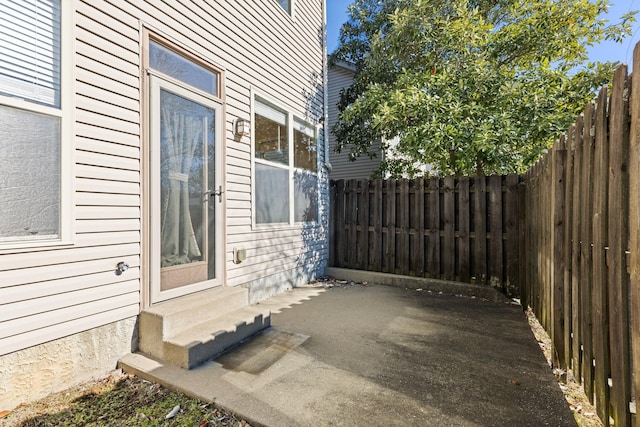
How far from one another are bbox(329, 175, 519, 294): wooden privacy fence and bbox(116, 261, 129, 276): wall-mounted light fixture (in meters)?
3.91

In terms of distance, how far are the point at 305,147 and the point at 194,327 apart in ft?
11.7

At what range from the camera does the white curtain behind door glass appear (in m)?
2.88

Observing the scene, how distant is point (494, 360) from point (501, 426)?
87cm

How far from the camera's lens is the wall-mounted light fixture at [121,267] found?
249 centimetres

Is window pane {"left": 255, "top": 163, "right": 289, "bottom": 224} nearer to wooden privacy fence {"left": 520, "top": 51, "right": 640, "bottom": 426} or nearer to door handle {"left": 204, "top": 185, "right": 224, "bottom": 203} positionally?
door handle {"left": 204, "top": 185, "right": 224, "bottom": 203}

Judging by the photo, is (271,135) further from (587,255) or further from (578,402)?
(578,402)

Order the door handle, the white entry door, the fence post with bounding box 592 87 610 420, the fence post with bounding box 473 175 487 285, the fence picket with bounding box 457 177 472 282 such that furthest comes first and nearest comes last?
the fence picket with bounding box 457 177 472 282, the fence post with bounding box 473 175 487 285, the door handle, the white entry door, the fence post with bounding box 592 87 610 420

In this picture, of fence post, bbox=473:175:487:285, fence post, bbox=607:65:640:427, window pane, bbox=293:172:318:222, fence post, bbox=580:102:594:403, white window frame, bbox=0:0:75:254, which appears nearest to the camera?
fence post, bbox=607:65:640:427

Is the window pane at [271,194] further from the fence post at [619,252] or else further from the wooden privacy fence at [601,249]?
the fence post at [619,252]

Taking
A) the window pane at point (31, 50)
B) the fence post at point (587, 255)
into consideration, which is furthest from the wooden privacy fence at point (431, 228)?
the window pane at point (31, 50)

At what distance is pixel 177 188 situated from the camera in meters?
2.98

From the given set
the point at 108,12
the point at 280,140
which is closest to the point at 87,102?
the point at 108,12

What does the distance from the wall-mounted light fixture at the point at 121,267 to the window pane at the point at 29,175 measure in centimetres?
49

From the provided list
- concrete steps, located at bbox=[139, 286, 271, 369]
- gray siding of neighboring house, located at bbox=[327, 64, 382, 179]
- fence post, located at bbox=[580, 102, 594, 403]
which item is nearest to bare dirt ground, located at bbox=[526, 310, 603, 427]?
fence post, located at bbox=[580, 102, 594, 403]
